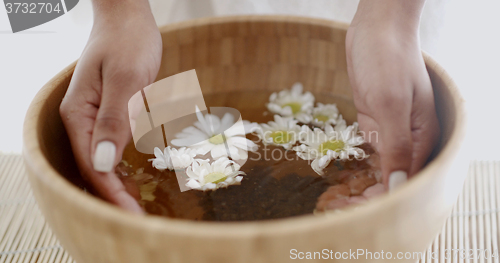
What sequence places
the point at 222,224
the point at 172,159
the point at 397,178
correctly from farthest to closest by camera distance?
the point at 172,159 → the point at 397,178 → the point at 222,224

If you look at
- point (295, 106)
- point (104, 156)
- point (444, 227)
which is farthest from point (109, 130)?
point (444, 227)

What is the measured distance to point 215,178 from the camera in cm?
41

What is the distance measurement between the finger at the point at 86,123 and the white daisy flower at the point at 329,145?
186 millimetres

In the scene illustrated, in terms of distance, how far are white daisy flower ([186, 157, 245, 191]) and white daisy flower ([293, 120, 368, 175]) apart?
76mm

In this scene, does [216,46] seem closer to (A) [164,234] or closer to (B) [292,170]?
(B) [292,170]

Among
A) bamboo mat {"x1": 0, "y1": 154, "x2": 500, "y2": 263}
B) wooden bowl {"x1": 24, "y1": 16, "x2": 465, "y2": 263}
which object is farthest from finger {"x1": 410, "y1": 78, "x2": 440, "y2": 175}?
bamboo mat {"x1": 0, "y1": 154, "x2": 500, "y2": 263}

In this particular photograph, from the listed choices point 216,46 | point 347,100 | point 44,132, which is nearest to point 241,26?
point 216,46

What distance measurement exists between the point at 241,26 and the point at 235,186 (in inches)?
8.9

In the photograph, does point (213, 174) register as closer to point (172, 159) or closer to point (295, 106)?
point (172, 159)

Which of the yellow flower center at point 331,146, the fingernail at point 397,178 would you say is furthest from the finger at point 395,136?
the yellow flower center at point 331,146

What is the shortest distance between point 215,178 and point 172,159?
2.1 inches

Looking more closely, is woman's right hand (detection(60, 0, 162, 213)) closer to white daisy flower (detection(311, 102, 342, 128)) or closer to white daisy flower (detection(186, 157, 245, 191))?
white daisy flower (detection(186, 157, 245, 191))

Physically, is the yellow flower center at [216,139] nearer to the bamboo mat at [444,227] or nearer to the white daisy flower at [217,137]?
the white daisy flower at [217,137]

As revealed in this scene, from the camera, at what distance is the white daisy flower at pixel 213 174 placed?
40 centimetres
